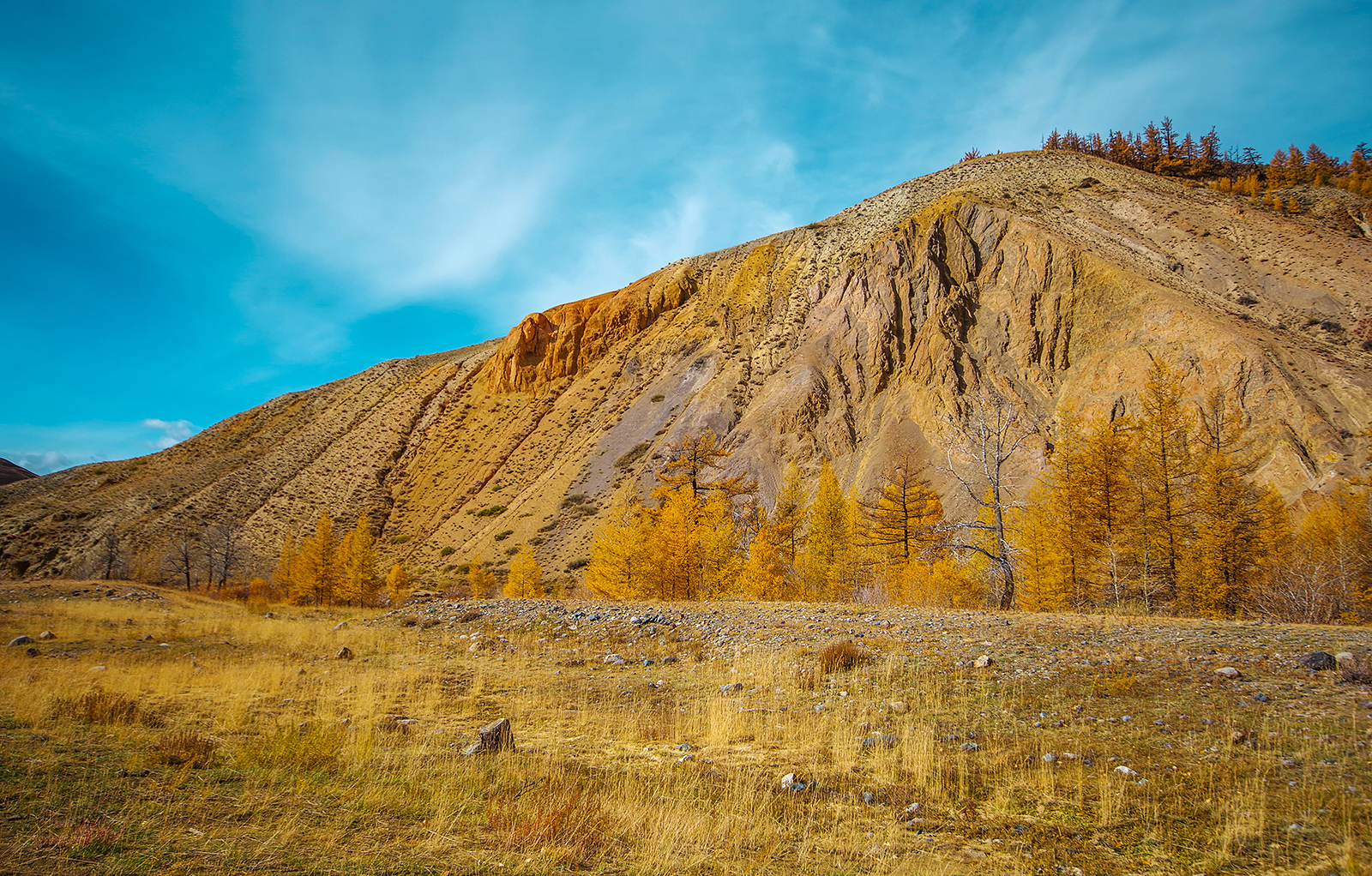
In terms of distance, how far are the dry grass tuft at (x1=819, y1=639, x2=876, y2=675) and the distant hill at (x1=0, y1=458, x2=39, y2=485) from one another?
19460 centimetres

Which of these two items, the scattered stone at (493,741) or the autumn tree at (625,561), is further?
the autumn tree at (625,561)

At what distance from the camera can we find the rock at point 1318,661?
7.34 m

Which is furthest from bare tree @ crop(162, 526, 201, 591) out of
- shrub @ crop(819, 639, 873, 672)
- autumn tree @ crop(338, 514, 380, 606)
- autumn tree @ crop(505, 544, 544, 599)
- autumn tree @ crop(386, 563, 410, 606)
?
shrub @ crop(819, 639, 873, 672)

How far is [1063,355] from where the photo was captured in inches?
2040

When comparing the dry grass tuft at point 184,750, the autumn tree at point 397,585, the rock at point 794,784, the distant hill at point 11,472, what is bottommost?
the autumn tree at point 397,585

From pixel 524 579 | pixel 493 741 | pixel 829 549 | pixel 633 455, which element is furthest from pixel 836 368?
pixel 493 741

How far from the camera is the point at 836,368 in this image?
60031mm

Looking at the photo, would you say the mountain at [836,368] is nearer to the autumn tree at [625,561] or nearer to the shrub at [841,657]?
the autumn tree at [625,561]

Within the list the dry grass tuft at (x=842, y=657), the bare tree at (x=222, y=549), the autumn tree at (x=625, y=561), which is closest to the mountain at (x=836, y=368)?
the bare tree at (x=222, y=549)

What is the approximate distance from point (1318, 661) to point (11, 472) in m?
217

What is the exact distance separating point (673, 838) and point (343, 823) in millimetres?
2494

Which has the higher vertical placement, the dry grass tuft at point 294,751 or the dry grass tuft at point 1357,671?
the dry grass tuft at point 1357,671

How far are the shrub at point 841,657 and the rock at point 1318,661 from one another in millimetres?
5382

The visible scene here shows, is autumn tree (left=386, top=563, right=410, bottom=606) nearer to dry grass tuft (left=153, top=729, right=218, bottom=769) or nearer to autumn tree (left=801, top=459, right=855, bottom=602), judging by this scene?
autumn tree (left=801, top=459, right=855, bottom=602)
